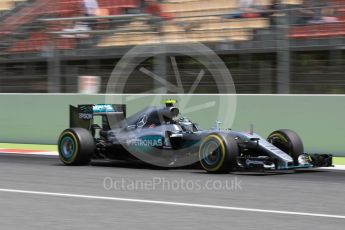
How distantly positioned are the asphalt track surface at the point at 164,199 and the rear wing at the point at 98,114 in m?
0.85

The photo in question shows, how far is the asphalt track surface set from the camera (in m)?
5.97

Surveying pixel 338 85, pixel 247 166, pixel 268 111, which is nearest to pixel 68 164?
pixel 247 166

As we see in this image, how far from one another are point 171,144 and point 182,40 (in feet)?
14.4

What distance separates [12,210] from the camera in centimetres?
666

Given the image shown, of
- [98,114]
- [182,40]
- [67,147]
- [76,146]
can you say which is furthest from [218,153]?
[182,40]

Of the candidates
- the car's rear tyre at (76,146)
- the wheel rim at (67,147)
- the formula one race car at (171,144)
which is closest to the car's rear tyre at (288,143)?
the formula one race car at (171,144)

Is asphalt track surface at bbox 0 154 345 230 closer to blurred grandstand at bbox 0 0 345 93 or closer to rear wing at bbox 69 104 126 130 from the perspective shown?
rear wing at bbox 69 104 126 130

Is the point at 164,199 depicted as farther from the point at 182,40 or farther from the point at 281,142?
the point at 182,40

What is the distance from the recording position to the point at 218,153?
9.35 m

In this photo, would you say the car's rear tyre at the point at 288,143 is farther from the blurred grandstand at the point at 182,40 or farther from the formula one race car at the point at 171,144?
the blurred grandstand at the point at 182,40

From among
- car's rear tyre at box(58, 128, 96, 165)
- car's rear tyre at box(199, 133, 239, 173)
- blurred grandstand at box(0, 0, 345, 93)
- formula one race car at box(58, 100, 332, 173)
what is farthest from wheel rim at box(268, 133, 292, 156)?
car's rear tyre at box(58, 128, 96, 165)

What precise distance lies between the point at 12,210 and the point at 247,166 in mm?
3835

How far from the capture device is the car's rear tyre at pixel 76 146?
35.1 feet

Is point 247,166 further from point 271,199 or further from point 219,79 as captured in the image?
point 219,79
